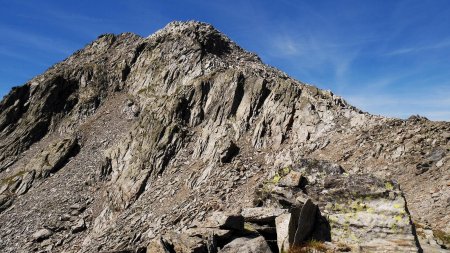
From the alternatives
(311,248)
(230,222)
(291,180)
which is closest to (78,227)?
(291,180)

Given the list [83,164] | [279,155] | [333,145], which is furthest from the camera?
[83,164]

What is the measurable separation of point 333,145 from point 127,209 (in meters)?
26.1

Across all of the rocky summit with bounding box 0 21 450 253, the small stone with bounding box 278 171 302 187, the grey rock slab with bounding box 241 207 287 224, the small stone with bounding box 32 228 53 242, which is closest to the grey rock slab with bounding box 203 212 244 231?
the rocky summit with bounding box 0 21 450 253

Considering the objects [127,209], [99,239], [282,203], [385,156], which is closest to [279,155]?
[385,156]

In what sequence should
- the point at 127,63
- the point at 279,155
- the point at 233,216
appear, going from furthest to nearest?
1. the point at 127,63
2. the point at 279,155
3. the point at 233,216

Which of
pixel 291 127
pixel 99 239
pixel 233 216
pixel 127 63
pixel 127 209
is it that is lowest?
pixel 233 216

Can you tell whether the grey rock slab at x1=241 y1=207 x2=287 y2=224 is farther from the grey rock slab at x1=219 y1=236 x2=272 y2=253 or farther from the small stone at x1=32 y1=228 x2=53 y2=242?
the small stone at x1=32 y1=228 x2=53 y2=242

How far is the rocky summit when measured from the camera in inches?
576

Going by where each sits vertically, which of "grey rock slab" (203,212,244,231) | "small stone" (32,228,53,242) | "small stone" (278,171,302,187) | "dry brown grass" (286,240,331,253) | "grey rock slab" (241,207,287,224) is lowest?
"dry brown grass" (286,240,331,253)

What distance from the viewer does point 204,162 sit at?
158ft

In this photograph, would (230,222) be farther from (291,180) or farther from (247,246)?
(291,180)

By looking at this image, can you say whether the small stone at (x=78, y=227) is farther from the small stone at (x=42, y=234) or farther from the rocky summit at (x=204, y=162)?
the small stone at (x=42, y=234)

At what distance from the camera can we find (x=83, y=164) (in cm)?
6138

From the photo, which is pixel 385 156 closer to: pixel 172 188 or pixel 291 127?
pixel 291 127
